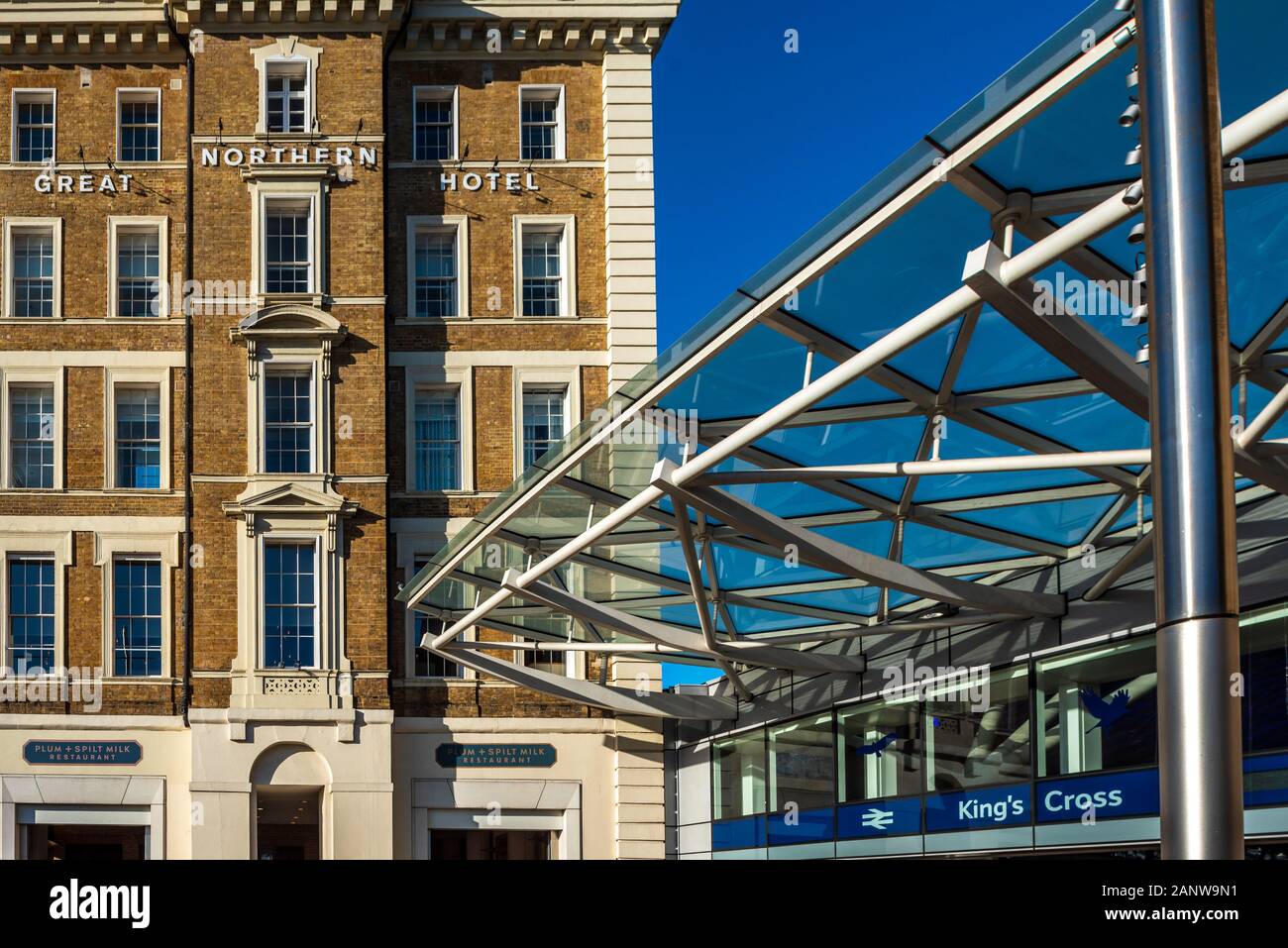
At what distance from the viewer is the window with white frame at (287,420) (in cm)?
3544

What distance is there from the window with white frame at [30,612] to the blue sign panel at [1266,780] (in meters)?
26.4

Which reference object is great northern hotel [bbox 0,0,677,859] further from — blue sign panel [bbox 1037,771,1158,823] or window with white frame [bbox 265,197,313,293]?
blue sign panel [bbox 1037,771,1158,823]

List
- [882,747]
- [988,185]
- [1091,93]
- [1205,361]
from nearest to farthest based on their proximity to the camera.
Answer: [1205,361]
[1091,93]
[988,185]
[882,747]

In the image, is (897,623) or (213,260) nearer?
(897,623)

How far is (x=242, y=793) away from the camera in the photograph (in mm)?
33594

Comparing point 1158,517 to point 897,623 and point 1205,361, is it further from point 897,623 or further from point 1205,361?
point 897,623

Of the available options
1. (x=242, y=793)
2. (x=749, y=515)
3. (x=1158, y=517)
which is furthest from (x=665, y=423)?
(x=242, y=793)

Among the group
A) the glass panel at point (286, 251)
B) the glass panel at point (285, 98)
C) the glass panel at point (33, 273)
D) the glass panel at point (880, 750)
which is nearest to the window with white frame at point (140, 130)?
the glass panel at point (33, 273)

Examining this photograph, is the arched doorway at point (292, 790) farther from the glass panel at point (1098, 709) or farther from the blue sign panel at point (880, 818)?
the glass panel at point (1098, 709)

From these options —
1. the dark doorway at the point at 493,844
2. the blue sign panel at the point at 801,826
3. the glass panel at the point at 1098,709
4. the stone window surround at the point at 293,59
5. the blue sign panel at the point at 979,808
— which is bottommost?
the dark doorway at the point at 493,844

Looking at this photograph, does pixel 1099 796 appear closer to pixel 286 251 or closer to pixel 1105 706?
pixel 1105 706

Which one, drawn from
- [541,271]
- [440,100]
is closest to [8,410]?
[440,100]
